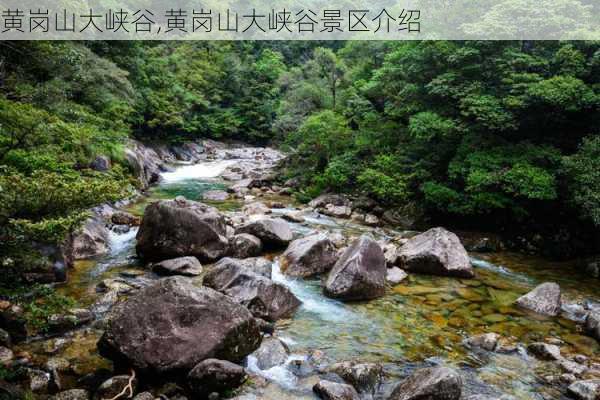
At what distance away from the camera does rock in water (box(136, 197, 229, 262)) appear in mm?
10703

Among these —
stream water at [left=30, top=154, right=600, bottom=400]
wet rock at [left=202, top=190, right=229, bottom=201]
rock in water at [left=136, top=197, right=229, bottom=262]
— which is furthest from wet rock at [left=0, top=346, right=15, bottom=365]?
wet rock at [left=202, top=190, right=229, bottom=201]

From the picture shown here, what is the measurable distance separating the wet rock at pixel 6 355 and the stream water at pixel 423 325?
394 mm

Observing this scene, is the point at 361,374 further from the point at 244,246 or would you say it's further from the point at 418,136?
the point at 418,136

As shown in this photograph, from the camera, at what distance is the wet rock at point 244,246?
1132 centimetres

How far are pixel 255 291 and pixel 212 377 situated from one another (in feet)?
8.34

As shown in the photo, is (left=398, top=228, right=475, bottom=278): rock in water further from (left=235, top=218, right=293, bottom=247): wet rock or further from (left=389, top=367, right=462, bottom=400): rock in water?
(left=389, top=367, right=462, bottom=400): rock in water

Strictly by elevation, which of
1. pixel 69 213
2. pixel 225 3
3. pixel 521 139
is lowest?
pixel 69 213

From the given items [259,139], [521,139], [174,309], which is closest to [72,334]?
[174,309]

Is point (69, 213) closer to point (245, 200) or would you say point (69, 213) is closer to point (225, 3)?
point (245, 200)

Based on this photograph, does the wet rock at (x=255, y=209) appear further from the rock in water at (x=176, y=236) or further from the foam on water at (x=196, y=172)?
the foam on water at (x=196, y=172)

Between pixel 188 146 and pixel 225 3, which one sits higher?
pixel 225 3

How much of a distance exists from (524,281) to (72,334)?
33.9 feet

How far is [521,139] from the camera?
47.8ft

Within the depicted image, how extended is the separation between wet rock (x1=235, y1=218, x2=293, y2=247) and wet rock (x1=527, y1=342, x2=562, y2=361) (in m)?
6.67
